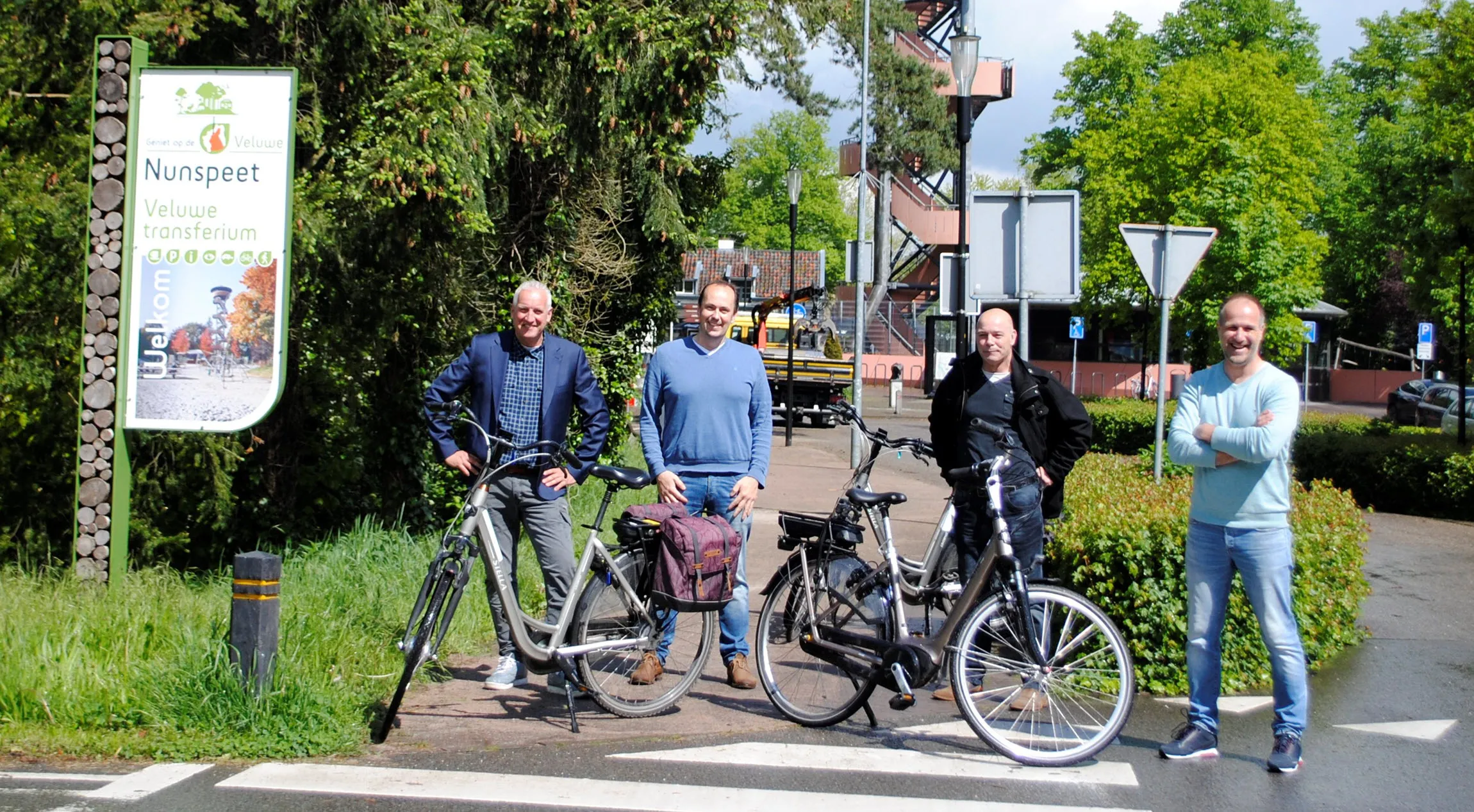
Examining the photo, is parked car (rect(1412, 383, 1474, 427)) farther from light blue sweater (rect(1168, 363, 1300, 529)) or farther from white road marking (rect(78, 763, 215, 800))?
white road marking (rect(78, 763, 215, 800))

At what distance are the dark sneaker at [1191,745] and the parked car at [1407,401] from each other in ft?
121

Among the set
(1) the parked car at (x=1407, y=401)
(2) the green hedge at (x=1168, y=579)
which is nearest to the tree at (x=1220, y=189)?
(1) the parked car at (x=1407, y=401)

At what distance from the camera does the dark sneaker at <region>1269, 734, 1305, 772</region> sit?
17.5 feet

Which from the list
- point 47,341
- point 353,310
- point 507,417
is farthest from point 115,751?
point 353,310

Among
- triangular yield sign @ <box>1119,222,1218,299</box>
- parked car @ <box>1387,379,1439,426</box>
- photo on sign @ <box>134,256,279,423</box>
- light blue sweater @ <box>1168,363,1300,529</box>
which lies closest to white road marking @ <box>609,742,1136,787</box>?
light blue sweater @ <box>1168,363,1300,529</box>

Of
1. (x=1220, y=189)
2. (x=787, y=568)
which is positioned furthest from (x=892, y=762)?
(x=1220, y=189)

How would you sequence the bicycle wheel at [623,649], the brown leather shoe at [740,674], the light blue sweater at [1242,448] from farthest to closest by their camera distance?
the brown leather shoe at [740,674]
the bicycle wheel at [623,649]
the light blue sweater at [1242,448]

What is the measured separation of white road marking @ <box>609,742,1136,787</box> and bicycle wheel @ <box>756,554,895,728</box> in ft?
1.11

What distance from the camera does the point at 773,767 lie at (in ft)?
17.7

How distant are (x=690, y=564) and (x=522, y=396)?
47.7 inches

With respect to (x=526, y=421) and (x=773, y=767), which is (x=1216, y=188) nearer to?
(x=526, y=421)

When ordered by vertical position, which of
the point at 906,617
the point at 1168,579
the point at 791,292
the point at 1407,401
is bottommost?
the point at 906,617

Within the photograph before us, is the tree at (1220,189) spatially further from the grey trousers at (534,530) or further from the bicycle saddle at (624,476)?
the bicycle saddle at (624,476)

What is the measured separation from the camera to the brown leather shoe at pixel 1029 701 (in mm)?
5598
